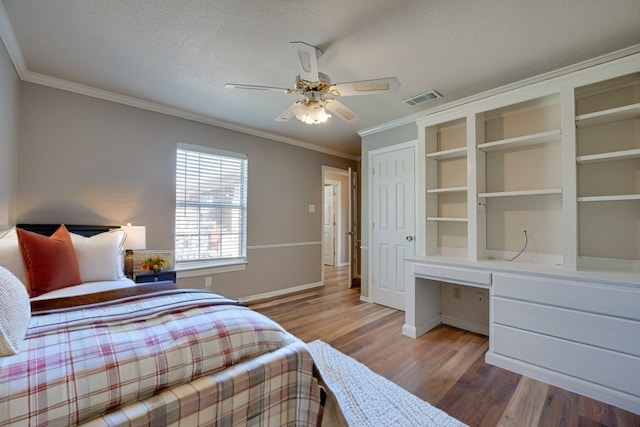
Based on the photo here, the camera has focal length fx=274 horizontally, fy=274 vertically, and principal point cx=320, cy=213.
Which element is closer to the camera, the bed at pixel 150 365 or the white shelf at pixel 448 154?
the bed at pixel 150 365

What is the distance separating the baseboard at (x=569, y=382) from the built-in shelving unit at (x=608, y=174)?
3.03 feet

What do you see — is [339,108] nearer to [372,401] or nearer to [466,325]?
[372,401]

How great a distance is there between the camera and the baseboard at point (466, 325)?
285 centimetres

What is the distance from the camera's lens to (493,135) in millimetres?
2889

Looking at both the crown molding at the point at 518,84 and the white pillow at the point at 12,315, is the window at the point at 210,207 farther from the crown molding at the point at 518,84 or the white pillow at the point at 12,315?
the white pillow at the point at 12,315

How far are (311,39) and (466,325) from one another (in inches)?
123

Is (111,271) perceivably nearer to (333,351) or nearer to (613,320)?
(333,351)

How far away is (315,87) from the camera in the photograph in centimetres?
202

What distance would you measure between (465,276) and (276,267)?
106 inches

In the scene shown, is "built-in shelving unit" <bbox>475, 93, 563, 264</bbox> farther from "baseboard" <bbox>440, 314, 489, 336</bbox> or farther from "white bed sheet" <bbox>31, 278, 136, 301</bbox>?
"white bed sheet" <bbox>31, 278, 136, 301</bbox>

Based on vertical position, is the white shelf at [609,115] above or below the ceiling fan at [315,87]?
below

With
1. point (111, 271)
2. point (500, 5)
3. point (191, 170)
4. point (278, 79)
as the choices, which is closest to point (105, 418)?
point (111, 271)

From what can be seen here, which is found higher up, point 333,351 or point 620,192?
point 620,192

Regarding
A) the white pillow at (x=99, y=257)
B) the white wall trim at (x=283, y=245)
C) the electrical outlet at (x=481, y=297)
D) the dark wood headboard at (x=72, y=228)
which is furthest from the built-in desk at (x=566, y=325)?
the dark wood headboard at (x=72, y=228)
